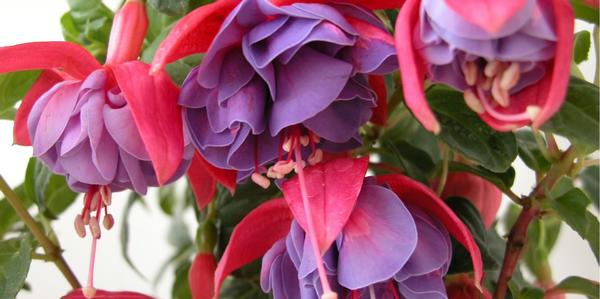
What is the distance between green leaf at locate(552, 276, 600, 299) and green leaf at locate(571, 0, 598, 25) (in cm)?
24

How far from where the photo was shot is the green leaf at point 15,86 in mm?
727

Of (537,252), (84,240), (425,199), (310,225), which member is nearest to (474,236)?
(425,199)

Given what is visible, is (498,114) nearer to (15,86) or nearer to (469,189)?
(469,189)

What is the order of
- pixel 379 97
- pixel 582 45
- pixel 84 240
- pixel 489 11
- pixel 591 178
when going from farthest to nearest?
1. pixel 84 240
2. pixel 591 178
3. pixel 582 45
4. pixel 379 97
5. pixel 489 11

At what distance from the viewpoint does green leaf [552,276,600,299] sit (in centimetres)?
69

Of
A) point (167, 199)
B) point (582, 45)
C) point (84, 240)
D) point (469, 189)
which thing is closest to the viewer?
point (582, 45)

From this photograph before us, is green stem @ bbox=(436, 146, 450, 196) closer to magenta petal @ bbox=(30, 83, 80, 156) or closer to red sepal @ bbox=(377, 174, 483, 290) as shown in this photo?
red sepal @ bbox=(377, 174, 483, 290)

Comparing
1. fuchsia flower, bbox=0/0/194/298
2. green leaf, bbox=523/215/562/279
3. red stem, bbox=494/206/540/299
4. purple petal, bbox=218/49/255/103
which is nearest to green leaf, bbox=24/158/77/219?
fuchsia flower, bbox=0/0/194/298

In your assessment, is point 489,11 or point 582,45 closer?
point 489,11

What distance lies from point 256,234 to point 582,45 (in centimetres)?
35

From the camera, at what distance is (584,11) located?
59 centimetres

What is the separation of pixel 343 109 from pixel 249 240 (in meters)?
0.13

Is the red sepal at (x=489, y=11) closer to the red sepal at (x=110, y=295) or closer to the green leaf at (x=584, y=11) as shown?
the green leaf at (x=584, y=11)

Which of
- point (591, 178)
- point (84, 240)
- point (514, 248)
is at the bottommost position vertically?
point (84, 240)
